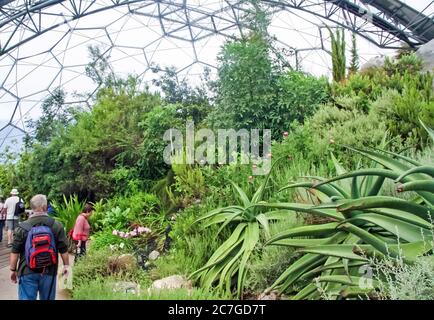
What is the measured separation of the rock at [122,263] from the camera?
4.55 m

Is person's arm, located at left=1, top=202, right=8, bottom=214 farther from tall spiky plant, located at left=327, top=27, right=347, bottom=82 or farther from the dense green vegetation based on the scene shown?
tall spiky plant, located at left=327, top=27, right=347, bottom=82

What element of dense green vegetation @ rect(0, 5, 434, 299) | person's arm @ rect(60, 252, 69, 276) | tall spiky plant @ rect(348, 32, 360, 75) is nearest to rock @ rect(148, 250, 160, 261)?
dense green vegetation @ rect(0, 5, 434, 299)

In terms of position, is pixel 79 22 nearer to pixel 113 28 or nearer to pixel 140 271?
pixel 113 28

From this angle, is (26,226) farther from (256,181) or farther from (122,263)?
(256,181)

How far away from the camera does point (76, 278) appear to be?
4.21 metres

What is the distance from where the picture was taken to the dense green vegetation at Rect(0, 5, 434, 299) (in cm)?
276

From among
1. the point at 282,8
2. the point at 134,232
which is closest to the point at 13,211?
the point at 134,232

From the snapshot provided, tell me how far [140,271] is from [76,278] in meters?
0.61

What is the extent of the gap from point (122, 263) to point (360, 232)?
2.74 m

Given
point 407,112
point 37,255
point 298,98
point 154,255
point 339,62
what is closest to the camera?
point 37,255

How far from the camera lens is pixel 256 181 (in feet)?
16.0
